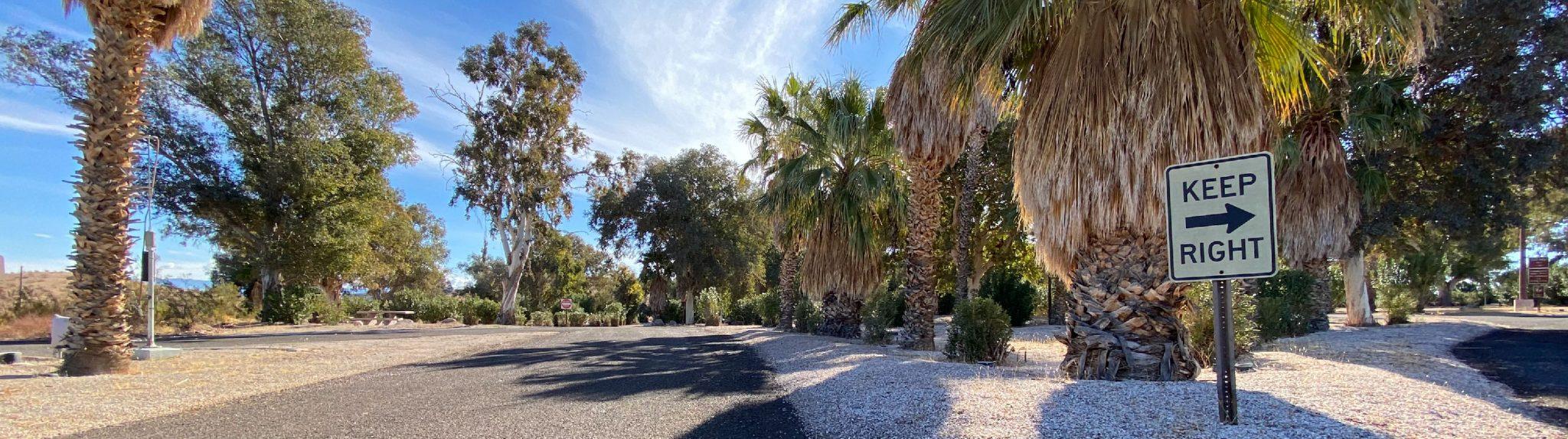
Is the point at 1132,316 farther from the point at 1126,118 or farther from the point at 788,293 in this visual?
the point at 788,293

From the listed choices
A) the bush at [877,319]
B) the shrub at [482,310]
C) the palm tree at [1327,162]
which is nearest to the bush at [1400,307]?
the palm tree at [1327,162]

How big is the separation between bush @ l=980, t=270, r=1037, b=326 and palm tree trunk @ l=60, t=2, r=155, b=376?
2208cm

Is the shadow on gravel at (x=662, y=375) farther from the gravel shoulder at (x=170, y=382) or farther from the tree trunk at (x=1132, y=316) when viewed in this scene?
the tree trunk at (x=1132, y=316)

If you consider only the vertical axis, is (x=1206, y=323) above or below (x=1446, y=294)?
above

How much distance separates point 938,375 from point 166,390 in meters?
8.44

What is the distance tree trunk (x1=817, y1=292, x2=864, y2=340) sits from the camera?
17156 millimetres

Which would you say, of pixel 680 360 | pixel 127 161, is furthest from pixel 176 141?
pixel 680 360

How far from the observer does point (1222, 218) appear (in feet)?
14.5

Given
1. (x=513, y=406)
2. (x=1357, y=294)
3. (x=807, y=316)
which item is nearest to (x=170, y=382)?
(x=513, y=406)

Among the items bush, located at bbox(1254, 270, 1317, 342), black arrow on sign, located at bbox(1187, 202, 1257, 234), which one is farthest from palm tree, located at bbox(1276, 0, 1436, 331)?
black arrow on sign, located at bbox(1187, 202, 1257, 234)

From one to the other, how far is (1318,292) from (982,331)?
12293mm

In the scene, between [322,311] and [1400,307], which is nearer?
[1400,307]

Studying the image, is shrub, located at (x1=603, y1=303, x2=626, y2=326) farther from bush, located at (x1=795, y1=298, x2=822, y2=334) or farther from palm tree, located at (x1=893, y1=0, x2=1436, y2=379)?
palm tree, located at (x1=893, y1=0, x2=1436, y2=379)

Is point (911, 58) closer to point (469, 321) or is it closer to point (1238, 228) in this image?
point (1238, 228)
